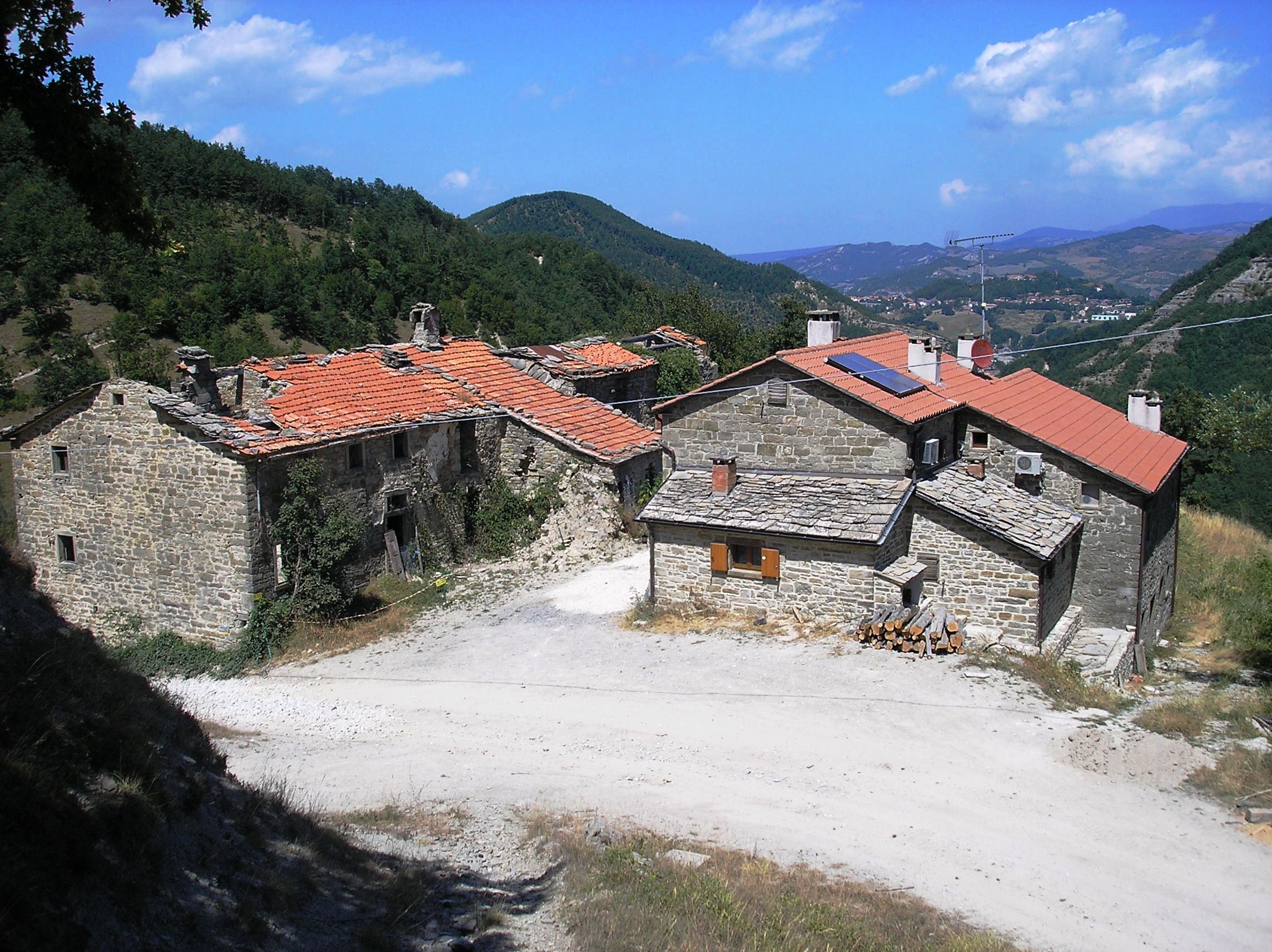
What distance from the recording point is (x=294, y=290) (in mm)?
57250

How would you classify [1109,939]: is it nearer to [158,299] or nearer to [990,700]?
[990,700]

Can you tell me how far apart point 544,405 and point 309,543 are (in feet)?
28.0

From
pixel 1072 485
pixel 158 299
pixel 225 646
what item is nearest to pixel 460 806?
pixel 225 646

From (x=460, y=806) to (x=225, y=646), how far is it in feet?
32.6

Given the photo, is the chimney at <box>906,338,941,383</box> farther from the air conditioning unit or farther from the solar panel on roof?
the air conditioning unit

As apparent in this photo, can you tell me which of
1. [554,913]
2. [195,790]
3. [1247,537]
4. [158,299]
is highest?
[158,299]

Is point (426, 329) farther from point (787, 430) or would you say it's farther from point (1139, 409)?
point (1139, 409)

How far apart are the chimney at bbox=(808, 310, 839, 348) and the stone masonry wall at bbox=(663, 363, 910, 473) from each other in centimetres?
407

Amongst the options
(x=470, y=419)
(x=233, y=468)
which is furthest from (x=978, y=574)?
(x=233, y=468)

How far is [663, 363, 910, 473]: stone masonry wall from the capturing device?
715 inches

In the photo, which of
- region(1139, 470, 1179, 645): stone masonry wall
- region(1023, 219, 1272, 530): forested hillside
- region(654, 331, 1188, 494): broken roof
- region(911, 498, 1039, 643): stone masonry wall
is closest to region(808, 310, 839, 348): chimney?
region(654, 331, 1188, 494): broken roof

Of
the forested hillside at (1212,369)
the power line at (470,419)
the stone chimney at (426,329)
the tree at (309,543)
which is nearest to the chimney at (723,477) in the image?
the power line at (470,419)

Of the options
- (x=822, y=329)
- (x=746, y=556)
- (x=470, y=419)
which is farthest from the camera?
(x=470, y=419)

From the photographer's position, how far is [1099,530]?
64.0ft
